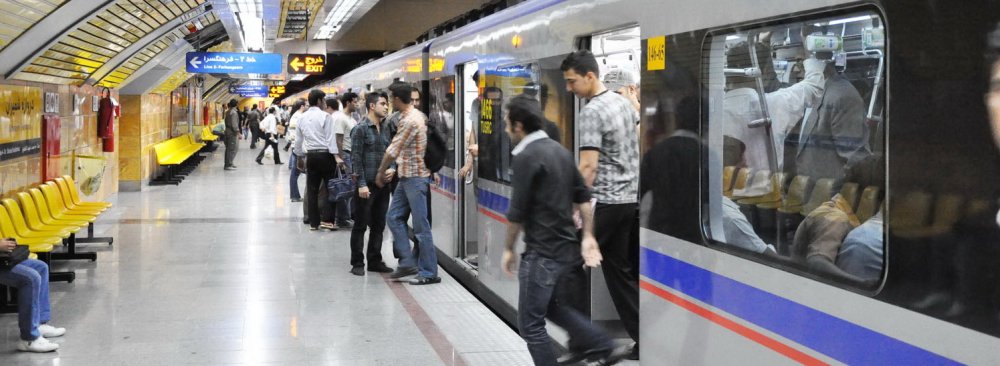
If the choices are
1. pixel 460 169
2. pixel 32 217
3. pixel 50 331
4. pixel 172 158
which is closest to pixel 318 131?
pixel 460 169

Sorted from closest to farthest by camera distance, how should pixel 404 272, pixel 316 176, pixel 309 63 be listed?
pixel 404 272 < pixel 316 176 < pixel 309 63

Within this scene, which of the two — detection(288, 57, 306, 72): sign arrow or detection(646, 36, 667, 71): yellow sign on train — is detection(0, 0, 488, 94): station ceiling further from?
detection(646, 36, 667, 71): yellow sign on train

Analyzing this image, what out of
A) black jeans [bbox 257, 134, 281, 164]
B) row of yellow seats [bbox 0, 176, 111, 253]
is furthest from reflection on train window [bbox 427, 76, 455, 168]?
black jeans [bbox 257, 134, 281, 164]

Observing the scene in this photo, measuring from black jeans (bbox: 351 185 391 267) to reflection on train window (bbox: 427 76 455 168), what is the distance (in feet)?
2.26

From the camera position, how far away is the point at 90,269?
9359 mm

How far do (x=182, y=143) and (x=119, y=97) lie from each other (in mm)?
6801

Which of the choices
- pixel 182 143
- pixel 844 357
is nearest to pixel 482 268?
pixel 844 357

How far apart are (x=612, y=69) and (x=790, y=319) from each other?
383 centimetres

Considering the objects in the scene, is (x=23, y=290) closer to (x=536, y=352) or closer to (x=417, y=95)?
(x=536, y=352)

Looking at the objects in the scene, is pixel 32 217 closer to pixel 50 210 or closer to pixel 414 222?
pixel 50 210

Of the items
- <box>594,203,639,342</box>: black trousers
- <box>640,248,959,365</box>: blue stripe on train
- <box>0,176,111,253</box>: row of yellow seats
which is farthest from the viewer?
<box>0,176,111,253</box>: row of yellow seats

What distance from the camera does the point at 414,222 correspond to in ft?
27.2

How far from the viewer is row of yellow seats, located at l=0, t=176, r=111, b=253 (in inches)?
314

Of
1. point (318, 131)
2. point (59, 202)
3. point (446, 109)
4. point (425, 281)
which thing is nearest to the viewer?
point (425, 281)
